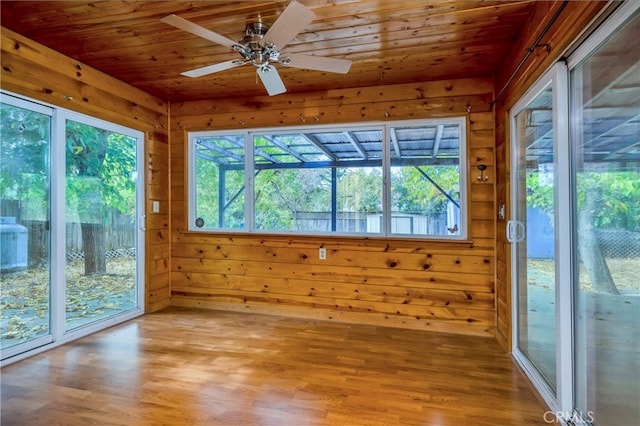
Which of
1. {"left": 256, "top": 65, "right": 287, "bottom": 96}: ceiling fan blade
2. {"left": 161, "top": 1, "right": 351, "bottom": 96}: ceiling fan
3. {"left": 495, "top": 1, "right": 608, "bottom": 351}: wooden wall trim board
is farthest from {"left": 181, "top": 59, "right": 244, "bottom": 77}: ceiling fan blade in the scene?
{"left": 495, "top": 1, "right": 608, "bottom": 351}: wooden wall trim board

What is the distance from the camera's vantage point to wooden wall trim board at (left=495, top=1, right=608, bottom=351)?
5.10 feet

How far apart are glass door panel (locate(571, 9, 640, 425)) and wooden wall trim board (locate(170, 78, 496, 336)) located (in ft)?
4.53

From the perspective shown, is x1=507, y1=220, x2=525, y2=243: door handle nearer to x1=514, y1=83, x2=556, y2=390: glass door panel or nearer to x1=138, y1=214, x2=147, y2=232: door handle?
x1=514, y1=83, x2=556, y2=390: glass door panel

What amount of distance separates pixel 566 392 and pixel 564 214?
947 millimetres

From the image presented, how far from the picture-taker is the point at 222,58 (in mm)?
2736

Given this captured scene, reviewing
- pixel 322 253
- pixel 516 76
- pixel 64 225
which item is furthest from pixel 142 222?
pixel 516 76

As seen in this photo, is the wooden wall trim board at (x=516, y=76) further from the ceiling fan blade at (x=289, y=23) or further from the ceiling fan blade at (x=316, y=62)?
the ceiling fan blade at (x=289, y=23)

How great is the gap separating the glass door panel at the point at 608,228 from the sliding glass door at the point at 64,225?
366cm

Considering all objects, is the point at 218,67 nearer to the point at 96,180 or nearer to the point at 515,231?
the point at 96,180

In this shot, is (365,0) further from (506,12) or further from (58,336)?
(58,336)

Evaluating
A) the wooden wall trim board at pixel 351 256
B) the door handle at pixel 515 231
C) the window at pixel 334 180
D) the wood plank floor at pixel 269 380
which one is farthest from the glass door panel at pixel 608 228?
the window at pixel 334 180

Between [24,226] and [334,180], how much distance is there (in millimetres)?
2662

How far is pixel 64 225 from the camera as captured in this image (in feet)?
9.06

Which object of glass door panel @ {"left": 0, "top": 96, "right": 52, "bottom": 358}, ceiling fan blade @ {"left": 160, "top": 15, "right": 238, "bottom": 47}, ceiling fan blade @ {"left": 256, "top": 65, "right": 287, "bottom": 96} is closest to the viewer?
ceiling fan blade @ {"left": 160, "top": 15, "right": 238, "bottom": 47}
